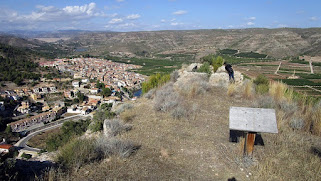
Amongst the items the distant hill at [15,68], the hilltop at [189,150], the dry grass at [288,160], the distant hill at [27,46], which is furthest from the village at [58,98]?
the distant hill at [27,46]

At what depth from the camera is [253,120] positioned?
4.12 metres

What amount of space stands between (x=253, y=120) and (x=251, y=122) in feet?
0.23

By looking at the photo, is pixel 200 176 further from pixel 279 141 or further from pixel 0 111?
pixel 0 111

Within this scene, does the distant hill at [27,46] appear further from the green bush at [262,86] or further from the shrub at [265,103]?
the shrub at [265,103]

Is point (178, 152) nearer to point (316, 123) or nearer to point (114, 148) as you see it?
point (114, 148)

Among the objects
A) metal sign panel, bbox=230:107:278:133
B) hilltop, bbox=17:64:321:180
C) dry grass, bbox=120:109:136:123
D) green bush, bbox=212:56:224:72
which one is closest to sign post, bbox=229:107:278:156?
metal sign panel, bbox=230:107:278:133

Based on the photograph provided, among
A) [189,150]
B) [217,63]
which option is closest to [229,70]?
[217,63]

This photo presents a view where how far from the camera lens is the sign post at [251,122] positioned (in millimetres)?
3984

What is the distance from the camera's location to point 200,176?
3.87 m

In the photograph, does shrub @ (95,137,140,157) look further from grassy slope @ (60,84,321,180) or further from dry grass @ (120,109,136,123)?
dry grass @ (120,109,136,123)

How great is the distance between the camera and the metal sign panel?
3973mm

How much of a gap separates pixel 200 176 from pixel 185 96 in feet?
18.8

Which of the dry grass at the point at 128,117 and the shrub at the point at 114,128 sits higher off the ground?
the shrub at the point at 114,128

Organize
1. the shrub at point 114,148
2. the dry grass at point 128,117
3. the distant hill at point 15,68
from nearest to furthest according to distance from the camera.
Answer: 1. the shrub at point 114,148
2. the dry grass at point 128,117
3. the distant hill at point 15,68
